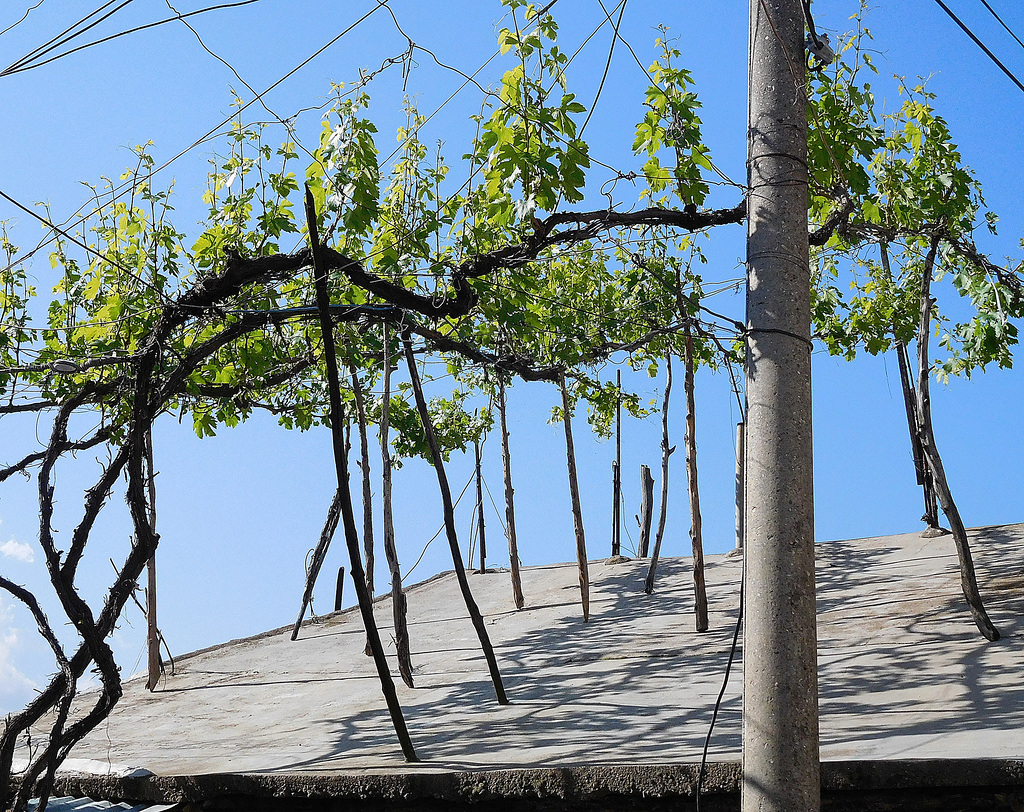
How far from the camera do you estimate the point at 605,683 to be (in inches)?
263

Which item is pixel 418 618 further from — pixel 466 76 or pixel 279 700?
pixel 466 76

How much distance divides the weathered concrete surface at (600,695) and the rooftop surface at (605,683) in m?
0.03

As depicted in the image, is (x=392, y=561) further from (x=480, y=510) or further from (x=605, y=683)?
(x=480, y=510)

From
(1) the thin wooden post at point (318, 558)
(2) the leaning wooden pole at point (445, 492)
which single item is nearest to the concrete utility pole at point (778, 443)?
(2) the leaning wooden pole at point (445, 492)

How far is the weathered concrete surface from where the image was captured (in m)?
3.78

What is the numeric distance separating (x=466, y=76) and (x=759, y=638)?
10.8 feet

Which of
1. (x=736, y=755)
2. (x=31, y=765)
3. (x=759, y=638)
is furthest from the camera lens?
(x=31, y=765)

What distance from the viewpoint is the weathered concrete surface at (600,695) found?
12.4 ft

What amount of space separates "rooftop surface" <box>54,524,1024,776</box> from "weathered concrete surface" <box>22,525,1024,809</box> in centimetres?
3

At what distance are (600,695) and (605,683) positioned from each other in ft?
1.42

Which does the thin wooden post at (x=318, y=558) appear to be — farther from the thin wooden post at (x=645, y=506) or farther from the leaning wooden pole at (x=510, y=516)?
the thin wooden post at (x=645, y=506)

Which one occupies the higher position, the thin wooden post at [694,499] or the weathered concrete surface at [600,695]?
the thin wooden post at [694,499]

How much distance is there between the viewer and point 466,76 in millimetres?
4637

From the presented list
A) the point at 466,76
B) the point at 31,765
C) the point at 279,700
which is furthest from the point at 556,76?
the point at 279,700
